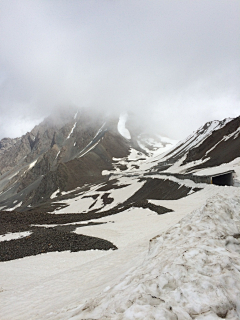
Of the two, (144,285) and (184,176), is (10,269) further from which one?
(184,176)

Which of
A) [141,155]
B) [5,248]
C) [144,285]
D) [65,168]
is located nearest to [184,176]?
[5,248]

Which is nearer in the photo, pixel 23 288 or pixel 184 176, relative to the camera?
pixel 23 288

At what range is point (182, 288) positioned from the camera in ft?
15.1

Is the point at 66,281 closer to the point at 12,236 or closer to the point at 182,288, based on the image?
the point at 182,288

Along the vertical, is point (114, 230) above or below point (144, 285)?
below

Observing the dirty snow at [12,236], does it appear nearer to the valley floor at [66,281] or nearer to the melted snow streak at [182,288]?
the valley floor at [66,281]

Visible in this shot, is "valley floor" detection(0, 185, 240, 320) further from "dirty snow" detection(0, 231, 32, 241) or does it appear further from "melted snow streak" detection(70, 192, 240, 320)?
"dirty snow" detection(0, 231, 32, 241)

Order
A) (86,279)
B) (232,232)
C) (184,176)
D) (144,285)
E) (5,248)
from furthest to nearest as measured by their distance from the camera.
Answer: (184,176) < (5,248) < (86,279) < (232,232) < (144,285)

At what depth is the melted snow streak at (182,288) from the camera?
405 centimetres

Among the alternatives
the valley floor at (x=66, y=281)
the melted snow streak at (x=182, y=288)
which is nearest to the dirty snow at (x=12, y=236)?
the valley floor at (x=66, y=281)

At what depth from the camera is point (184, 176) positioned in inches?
1775

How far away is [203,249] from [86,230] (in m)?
16.5

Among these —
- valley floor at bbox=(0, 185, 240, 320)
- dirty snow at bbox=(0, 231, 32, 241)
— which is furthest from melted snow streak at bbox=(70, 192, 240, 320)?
dirty snow at bbox=(0, 231, 32, 241)

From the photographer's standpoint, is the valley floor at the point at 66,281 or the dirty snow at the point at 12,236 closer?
the valley floor at the point at 66,281
